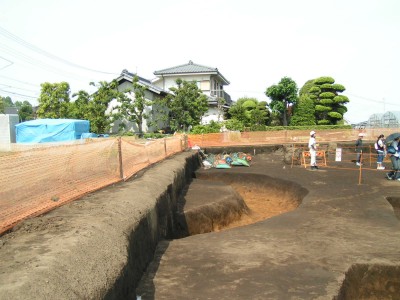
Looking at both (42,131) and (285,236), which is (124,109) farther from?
(285,236)

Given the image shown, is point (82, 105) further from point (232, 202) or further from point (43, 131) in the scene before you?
point (232, 202)

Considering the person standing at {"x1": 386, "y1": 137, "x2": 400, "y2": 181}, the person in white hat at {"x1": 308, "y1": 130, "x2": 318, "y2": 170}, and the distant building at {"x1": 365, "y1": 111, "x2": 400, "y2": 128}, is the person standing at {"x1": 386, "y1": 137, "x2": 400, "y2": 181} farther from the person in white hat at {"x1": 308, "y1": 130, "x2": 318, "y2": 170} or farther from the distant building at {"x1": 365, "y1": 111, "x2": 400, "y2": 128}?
the distant building at {"x1": 365, "y1": 111, "x2": 400, "y2": 128}

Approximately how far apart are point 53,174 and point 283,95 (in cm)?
3299

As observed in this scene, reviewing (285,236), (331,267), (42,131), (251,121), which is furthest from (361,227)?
(251,121)

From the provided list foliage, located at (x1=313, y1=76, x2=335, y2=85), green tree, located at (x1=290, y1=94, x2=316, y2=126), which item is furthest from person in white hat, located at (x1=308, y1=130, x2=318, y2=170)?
foliage, located at (x1=313, y1=76, x2=335, y2=85)

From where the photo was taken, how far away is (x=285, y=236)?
654cm

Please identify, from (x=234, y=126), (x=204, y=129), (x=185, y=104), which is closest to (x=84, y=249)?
(x=204, y=129)

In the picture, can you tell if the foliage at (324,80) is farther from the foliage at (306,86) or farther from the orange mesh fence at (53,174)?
the orange mesh fence at (53,174)

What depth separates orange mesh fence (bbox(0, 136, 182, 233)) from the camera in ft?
14.8

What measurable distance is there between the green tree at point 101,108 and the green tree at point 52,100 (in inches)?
264

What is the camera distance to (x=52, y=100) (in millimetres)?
32969

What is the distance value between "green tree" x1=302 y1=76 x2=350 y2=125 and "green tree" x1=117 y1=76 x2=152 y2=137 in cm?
1913

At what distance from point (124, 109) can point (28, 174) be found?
2254 cm

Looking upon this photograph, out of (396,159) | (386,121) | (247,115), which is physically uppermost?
(247,115)
